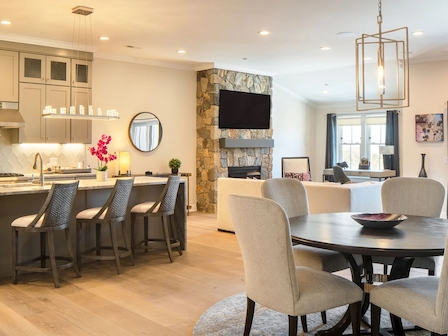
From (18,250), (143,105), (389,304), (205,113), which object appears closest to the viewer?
A: (389,304)

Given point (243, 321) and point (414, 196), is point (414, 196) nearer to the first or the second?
point (414, 196)

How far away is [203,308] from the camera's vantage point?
3.65m

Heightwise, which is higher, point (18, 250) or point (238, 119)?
point (238, 119)

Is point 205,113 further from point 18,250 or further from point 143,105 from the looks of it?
point 18,250

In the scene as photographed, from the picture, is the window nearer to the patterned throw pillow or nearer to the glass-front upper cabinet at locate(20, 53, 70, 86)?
the patterned throw pillow

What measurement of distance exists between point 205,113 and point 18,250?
16.6ft

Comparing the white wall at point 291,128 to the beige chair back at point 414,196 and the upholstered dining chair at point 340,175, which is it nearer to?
the upholstered dining chair at point 340,175

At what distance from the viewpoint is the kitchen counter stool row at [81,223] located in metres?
4.19

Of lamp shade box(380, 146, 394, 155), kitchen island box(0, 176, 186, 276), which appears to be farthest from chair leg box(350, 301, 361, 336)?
lamp shade box(380, 146, 394, 155)

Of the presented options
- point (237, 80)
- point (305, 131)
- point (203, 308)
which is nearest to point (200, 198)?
point (237, 80)

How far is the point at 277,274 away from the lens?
2496 mm

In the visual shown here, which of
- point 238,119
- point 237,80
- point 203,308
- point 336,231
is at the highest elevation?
point 237,80

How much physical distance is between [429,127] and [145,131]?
188 inches

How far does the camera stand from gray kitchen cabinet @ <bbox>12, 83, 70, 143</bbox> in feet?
21.7
